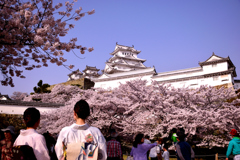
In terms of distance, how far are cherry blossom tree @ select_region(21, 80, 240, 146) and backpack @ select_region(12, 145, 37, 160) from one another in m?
10.3

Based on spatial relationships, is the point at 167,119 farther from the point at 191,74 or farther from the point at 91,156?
the point at 191,74

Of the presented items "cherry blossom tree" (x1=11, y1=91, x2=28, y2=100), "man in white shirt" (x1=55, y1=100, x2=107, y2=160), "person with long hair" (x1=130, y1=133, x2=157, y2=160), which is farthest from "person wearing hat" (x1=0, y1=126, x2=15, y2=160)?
"cherry blossom tree" (x1=11, y1=91, x2=28, y2=100)

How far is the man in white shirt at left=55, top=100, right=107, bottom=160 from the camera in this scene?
8.54ft

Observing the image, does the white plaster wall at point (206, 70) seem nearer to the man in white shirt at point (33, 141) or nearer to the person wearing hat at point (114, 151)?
the person wearing hat at point (114, 151)

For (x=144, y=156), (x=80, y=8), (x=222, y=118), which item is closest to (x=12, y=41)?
(x=80, y=8)

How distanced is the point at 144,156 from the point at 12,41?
4658 mm

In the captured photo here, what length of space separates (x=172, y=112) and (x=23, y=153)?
11.0m

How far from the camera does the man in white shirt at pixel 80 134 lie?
2.60 m

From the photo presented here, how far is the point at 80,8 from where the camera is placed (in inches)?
296

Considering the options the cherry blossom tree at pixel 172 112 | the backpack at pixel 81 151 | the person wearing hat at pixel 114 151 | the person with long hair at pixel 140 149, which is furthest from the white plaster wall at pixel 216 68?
the backpack at pixel 81 151

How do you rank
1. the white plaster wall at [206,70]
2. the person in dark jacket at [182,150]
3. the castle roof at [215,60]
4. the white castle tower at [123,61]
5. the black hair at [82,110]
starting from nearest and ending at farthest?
the black hair at [82,110] → the person in dark jacket at [182,150] → the castle roof at [215,60] → the white plaster wall at [206,70] → the white castle tower at [123,61]

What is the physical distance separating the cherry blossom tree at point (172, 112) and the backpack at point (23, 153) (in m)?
10.3

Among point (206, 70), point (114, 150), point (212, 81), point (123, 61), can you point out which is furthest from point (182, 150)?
point (123, 61)

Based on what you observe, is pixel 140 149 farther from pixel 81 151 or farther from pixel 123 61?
pixel 123 61
